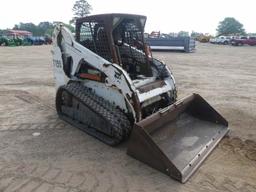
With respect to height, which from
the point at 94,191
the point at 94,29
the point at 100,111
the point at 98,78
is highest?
the point at 94,29

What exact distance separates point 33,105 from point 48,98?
0.68 metres

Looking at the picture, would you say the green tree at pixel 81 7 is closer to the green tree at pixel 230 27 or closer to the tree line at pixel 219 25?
the tree line at pixel 219 25

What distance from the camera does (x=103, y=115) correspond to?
450 centimetres

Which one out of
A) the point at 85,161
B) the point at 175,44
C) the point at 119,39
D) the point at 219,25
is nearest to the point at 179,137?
the point at 85,161

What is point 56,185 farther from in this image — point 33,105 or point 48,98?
point 48,98

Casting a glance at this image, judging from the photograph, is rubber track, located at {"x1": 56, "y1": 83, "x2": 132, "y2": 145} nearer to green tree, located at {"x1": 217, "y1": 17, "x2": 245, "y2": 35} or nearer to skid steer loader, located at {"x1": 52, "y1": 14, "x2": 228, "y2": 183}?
skid steer loader, located at {"x1": 52, "y1": 14, "x2": 228, "y2": 183}

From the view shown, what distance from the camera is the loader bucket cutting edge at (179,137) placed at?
3766mm

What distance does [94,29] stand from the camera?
5.22 m

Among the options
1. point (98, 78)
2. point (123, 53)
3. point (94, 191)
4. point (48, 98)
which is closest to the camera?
point (94, 191)

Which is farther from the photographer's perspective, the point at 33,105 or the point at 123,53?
the point at 33,105

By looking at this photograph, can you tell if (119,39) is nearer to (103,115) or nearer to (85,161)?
(103,115)

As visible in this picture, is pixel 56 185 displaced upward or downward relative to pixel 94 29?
downward

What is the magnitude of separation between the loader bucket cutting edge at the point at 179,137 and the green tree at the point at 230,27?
8926 cm

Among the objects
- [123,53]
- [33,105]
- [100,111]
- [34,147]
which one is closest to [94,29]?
[123,53]
